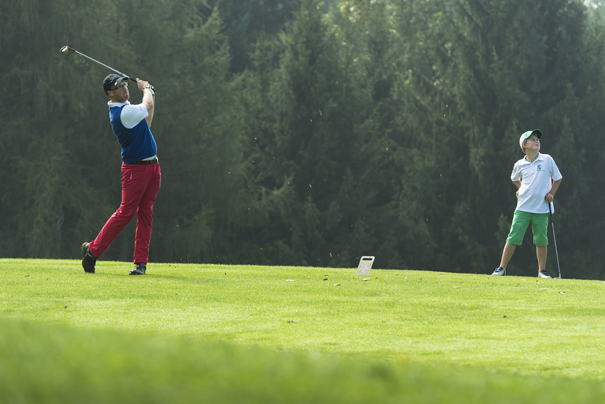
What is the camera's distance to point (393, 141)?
97.8 ft

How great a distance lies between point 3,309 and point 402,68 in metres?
28.5

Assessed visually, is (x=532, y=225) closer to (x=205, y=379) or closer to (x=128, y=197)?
(x=128, y=197)

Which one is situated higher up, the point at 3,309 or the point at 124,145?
the point at 124,145

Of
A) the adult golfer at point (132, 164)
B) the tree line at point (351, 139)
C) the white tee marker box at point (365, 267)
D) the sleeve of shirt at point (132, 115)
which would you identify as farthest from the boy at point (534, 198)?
the tree line at point (351, 139)

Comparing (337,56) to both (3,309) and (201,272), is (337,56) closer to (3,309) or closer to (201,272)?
(201,272)

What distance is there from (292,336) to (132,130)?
4056mm

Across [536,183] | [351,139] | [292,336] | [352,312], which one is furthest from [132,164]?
[351,139]

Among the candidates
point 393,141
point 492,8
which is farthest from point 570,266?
point 492,8

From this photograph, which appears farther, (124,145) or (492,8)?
(492,8)

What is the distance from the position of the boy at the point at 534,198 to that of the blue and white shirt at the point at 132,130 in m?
5.28

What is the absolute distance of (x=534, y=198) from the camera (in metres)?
10.6

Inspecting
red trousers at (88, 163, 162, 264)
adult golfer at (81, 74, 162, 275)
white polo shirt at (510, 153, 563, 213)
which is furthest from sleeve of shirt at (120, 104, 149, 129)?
white polo shirt at (510, 153, 563, 213)

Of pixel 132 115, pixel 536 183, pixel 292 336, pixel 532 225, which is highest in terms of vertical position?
pixel 132 115

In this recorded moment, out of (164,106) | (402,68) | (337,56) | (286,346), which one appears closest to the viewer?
(286,346)
